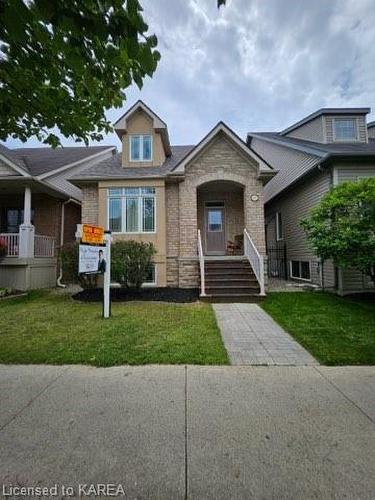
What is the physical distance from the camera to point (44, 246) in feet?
40.4

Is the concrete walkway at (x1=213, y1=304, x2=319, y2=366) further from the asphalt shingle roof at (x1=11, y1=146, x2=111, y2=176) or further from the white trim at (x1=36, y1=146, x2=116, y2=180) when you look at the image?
the asphalt shingle roof at (x1=11, y1=146, x2=111, y2=176)

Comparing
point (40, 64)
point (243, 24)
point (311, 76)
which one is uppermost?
point (311, 76)

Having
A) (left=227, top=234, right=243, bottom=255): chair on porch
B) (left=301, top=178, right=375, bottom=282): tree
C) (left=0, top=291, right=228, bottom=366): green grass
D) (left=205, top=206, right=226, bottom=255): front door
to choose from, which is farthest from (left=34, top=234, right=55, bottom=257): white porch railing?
(left=301, top=178, right=375, bottom=282): tree

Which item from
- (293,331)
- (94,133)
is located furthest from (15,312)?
(293,331)

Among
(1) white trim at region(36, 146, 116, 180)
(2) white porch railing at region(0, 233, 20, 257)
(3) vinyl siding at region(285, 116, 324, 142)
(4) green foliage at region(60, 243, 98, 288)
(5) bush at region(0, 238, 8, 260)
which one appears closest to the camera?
(4) green foliage at region(60, 243, 98, 288)

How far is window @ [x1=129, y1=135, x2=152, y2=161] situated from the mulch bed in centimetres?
613

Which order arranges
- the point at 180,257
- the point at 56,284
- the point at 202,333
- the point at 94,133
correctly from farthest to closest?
the point at 56,284 < the point at 180,257 < the point at 202,333 < the point at 94,133

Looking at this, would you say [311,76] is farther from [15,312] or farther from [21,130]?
[15,312]

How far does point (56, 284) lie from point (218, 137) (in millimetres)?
10222

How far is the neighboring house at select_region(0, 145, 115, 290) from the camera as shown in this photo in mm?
10898

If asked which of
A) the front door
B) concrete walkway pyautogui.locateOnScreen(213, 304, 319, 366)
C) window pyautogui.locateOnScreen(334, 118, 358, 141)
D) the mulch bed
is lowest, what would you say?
concrete walkway pyautogui.locateOnScreen(213, 304, 319, 366)

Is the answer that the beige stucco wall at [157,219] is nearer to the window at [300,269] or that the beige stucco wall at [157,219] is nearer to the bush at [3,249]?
the bush at [3,249]

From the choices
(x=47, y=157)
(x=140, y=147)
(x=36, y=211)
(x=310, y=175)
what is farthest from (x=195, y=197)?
(x=47, y=157)

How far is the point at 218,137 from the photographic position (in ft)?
36.3
